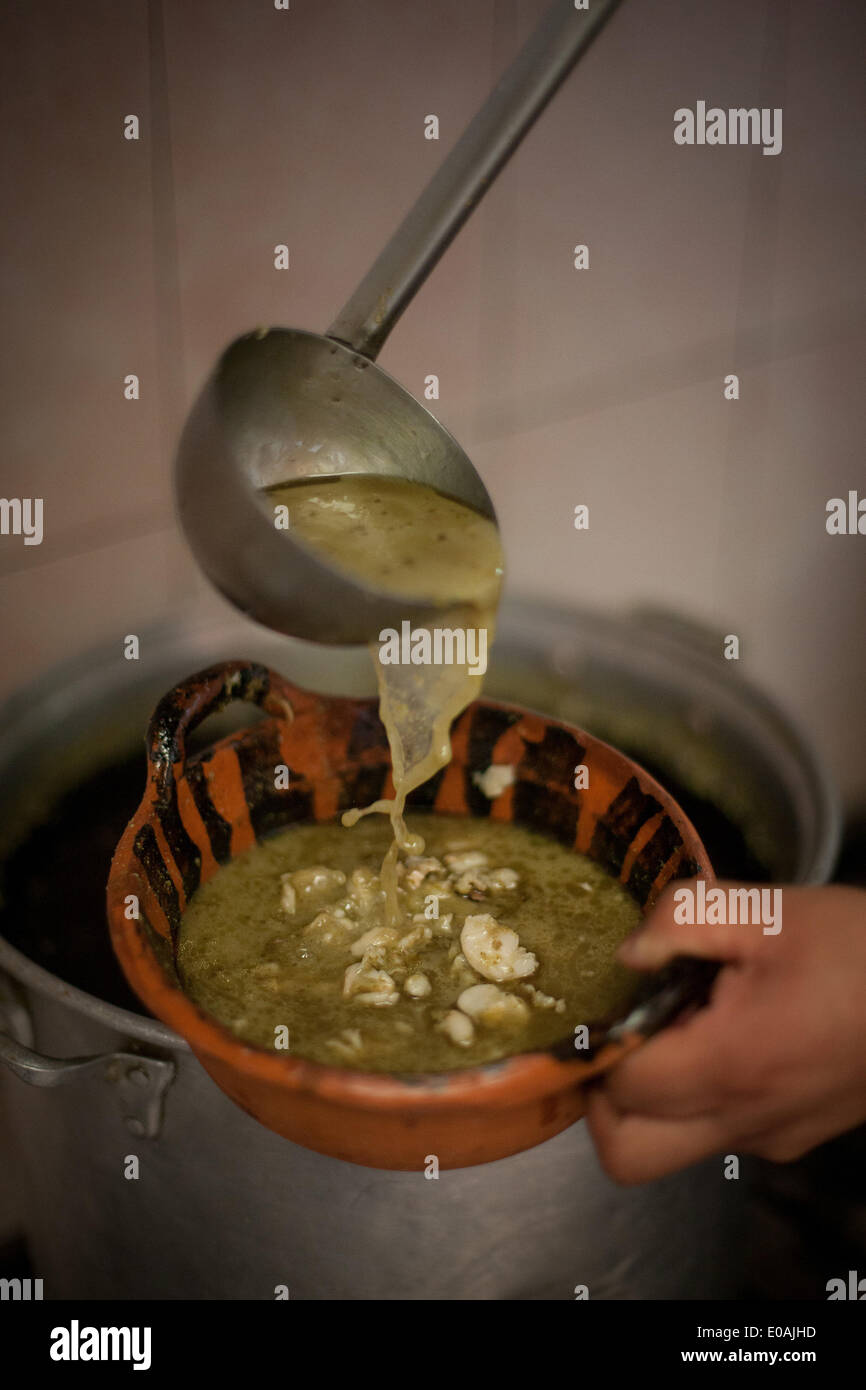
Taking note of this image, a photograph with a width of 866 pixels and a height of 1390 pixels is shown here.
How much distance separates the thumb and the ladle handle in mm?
409

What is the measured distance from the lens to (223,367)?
2.16 feet

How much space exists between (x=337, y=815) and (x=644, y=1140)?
0.38m

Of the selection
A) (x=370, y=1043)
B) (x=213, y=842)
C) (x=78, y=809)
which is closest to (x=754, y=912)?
(x=370, y=1043)

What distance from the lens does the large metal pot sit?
681mm

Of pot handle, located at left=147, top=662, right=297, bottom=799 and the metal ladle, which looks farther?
pot handle, located at left=147, top=662, right=297, bottom=799

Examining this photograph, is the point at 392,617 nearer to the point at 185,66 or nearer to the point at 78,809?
the point at 78,809

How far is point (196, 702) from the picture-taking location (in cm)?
73

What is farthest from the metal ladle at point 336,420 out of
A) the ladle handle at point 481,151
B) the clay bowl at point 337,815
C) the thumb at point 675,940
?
the thumb at point 675,940

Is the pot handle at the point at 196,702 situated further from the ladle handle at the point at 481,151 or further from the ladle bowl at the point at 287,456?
the ladle handle at the point at 481,151

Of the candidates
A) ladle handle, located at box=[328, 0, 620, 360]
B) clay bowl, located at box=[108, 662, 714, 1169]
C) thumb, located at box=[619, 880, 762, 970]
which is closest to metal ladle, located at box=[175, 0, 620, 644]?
ladle handle, located at box=[328, 0, 620, 360]

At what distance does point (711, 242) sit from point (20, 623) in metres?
0.79

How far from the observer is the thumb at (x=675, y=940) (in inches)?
23.2

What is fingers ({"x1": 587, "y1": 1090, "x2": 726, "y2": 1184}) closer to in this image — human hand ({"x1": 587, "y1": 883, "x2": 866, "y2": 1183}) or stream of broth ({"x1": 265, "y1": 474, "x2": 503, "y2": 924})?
human hand ({"x1": 587, "y1": 883, "x2": 866, "y2": 1183})

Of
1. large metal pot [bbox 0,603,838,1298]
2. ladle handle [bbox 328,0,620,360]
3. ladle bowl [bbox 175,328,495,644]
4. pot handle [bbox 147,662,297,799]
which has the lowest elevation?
large metal pot [bbox 0,603,838,1298]
